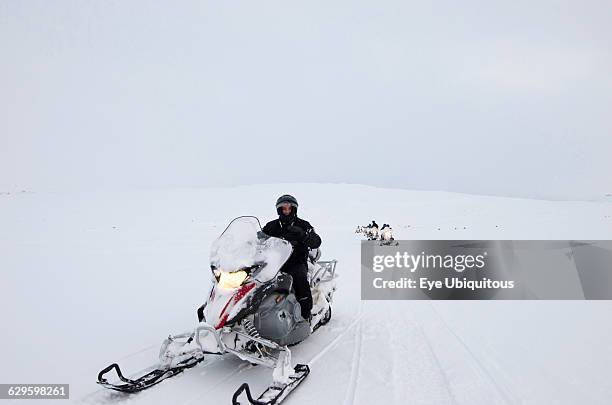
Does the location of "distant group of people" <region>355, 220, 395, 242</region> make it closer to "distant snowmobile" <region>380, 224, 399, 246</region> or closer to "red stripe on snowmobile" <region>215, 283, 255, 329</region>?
"distant snowmobile" <region>380, 224, 399, 246</region>

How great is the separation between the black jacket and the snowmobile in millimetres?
463

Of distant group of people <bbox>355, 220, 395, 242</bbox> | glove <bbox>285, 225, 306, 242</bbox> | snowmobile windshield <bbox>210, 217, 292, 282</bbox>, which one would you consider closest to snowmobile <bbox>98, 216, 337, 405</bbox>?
snowmobile windshield <bbox>210, 217, 292, 282</bbox>

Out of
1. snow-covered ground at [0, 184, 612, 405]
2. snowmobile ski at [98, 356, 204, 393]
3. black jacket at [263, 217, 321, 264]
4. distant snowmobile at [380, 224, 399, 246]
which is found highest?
distant snowmobile at [380, 224, 399, 246]

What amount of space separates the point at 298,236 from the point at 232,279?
128cm

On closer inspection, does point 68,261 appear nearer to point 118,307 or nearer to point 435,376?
point 118,307

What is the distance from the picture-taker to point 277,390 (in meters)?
4.05

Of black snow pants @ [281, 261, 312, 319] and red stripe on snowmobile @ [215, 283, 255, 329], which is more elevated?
black snow pants @ [281, 261, 312, 319]

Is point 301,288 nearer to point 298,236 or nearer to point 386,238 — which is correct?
point 298,236

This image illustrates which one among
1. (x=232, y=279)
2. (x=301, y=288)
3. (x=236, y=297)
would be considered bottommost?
(x=236, y=297)

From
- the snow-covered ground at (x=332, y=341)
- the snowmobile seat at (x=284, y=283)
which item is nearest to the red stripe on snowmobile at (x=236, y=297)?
the snowmobile seat at (x=284, y=283)

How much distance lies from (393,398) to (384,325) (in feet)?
8.41

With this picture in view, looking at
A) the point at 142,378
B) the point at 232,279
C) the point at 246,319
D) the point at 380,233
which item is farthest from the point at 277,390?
the point at 380,233

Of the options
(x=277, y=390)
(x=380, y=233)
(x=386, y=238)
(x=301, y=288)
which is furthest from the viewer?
(x=380, y=233)

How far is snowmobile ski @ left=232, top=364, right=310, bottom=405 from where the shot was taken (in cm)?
367
